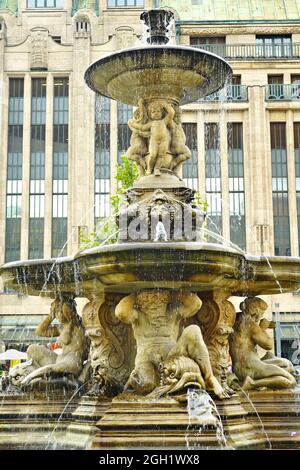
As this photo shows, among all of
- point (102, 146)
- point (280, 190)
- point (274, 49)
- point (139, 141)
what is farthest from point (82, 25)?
point (139, 141)

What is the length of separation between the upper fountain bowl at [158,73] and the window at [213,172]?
3037cm

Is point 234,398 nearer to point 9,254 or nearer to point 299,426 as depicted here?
point 299,426

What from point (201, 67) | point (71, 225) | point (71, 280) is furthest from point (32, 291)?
point (71, 225)

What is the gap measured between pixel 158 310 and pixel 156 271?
2.45 feet

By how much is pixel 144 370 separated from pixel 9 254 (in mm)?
34283

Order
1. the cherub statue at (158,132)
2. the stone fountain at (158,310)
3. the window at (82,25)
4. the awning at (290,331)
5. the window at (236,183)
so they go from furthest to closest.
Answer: the window at (82,25) → the window at (236,183) → the awning at (290,331) → the cherub statue at (158,132) → the stone fountain at (158,310)

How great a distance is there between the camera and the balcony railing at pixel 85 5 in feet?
154

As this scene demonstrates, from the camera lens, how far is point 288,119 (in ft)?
142

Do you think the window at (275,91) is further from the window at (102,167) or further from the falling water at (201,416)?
the falling water at (201,416)

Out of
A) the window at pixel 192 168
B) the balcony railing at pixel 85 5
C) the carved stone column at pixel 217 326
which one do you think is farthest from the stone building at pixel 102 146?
the carved stone column at pixel 217 326

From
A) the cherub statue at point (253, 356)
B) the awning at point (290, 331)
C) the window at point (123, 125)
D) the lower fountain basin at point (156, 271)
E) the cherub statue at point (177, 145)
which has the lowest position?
the awning at point (290, 331)

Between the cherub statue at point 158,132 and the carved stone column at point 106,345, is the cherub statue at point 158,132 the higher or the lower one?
the higher one

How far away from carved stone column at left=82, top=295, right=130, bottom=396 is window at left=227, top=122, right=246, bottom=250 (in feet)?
105

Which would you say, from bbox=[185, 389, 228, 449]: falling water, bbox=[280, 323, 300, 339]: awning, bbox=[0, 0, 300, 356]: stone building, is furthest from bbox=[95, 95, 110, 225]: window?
bbox=[185, 389, 228, 449]: falling water
